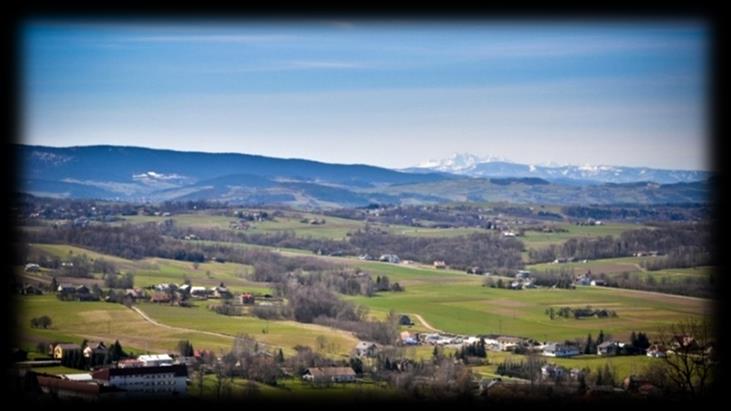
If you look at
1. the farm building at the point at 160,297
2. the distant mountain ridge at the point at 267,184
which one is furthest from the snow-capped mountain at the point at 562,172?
the farm building at the point at 160,297

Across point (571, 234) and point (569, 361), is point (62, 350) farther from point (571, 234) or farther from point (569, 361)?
point (571, 234)

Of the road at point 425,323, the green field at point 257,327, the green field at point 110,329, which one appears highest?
the green field at point 110,329

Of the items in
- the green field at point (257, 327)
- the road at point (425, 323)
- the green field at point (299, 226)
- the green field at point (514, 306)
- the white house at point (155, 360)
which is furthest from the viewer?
the green field at point (299, 226)

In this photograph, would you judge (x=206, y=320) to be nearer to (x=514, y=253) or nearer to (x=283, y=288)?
(x=283, y=288)

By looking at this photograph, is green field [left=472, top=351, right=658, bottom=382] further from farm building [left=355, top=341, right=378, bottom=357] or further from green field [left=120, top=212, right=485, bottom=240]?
green field [left=120, top=212, right=485, bottom=240]

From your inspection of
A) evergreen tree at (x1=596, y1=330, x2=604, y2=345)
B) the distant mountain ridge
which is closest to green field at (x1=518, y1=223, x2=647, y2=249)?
the distant mountain ridge

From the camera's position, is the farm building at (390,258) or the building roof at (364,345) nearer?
the building roof at (364,345)

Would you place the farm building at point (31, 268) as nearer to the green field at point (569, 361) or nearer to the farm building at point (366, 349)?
the farm building at point (366, 349)

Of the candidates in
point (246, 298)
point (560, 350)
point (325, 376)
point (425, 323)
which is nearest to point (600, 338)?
point (560, 350)
